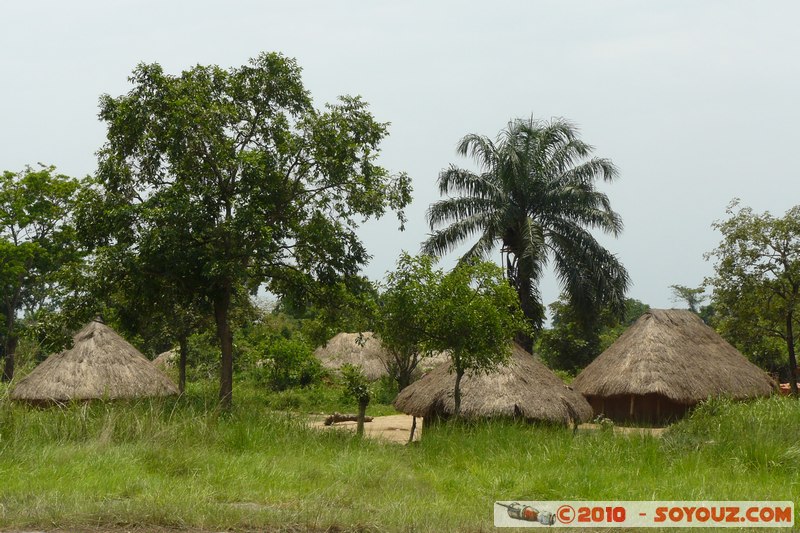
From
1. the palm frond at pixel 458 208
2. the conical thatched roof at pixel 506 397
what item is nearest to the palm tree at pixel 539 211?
the palm frond at pixel 458 208

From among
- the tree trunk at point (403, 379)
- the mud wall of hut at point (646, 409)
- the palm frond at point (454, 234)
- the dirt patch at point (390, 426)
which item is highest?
the palm frond at point (454, 234)

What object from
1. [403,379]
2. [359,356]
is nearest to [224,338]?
[403,379]

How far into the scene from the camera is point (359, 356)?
1185 inches

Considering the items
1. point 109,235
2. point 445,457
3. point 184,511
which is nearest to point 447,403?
point 445,457

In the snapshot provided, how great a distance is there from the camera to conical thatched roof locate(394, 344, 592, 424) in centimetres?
1453

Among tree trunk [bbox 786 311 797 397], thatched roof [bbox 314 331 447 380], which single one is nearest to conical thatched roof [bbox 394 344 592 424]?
tree trunk [bbox 786 311 797 397]

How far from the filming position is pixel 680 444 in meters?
9.74

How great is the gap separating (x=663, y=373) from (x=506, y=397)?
5593 millimetres

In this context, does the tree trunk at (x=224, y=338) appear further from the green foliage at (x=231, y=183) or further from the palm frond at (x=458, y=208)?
the palm frond at (x=458, y=208)

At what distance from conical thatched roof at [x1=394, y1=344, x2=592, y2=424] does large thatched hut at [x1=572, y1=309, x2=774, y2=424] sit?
3.36 m

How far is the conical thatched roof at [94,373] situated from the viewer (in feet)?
54.6

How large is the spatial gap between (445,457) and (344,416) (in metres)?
10.1

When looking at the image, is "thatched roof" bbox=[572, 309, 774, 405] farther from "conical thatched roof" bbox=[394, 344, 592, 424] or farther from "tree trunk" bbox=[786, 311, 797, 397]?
"conical thatched roof" bbox=[394, 344, 592, 424]

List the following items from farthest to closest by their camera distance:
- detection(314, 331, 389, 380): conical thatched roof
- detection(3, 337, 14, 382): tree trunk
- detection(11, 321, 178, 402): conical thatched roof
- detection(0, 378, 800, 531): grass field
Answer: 1. detection(314, 331, 389, 380): conical thatched roof
2. detection(11, 321, 178, 402): conical thatched roof
3. detection(3, 337, 14, 382): tree trunk
4. detection(0, 378, 800, 531): grass field
